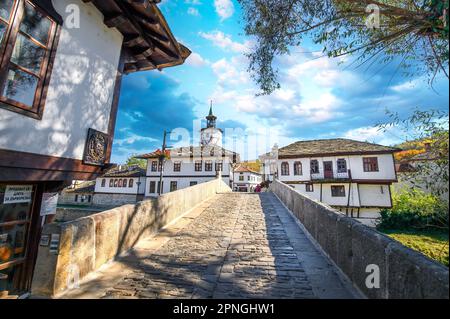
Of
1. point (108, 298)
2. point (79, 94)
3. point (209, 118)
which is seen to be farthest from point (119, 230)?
point (209, 118)

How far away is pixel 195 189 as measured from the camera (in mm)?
10500

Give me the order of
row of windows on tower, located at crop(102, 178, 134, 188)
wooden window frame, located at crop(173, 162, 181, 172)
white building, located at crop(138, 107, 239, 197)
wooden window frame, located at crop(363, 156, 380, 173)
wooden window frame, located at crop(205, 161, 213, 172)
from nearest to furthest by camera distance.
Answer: wooden window frame, located at crop(363, 156, 380, 173)
white building, located at crop(138, 107, 239, 197)
wooden window frame, located at crop(205, 161, 213, 172)
wooden window frame, located at crop(173, 162, 181, 172)
row of windows on tower, located at crop(102, 178, 134, 188)

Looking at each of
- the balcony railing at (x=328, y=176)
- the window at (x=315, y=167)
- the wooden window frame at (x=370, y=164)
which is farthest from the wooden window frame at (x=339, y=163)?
the window at (x=315, y=167)

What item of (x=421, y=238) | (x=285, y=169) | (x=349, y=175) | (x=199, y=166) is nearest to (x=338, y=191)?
(x=349, y=175)

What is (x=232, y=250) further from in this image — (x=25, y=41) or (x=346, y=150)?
(x=346, y=150)

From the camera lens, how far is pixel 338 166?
23875 millimetres

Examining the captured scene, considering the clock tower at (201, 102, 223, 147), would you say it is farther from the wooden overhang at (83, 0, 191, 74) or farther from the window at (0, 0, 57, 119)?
the window at (0, 0, 57, 119)

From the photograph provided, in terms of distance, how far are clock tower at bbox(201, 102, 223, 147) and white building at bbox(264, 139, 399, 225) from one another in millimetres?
20015

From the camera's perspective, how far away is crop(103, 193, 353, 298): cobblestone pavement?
8.99 feet

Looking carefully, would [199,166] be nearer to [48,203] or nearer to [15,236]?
[48,203]

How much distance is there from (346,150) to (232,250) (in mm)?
23796

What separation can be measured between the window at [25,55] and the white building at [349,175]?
24954 millimetres

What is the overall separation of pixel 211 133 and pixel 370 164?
1138 inches

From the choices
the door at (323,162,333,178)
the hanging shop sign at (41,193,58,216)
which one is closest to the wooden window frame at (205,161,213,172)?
the door at (323,162,333,178)
